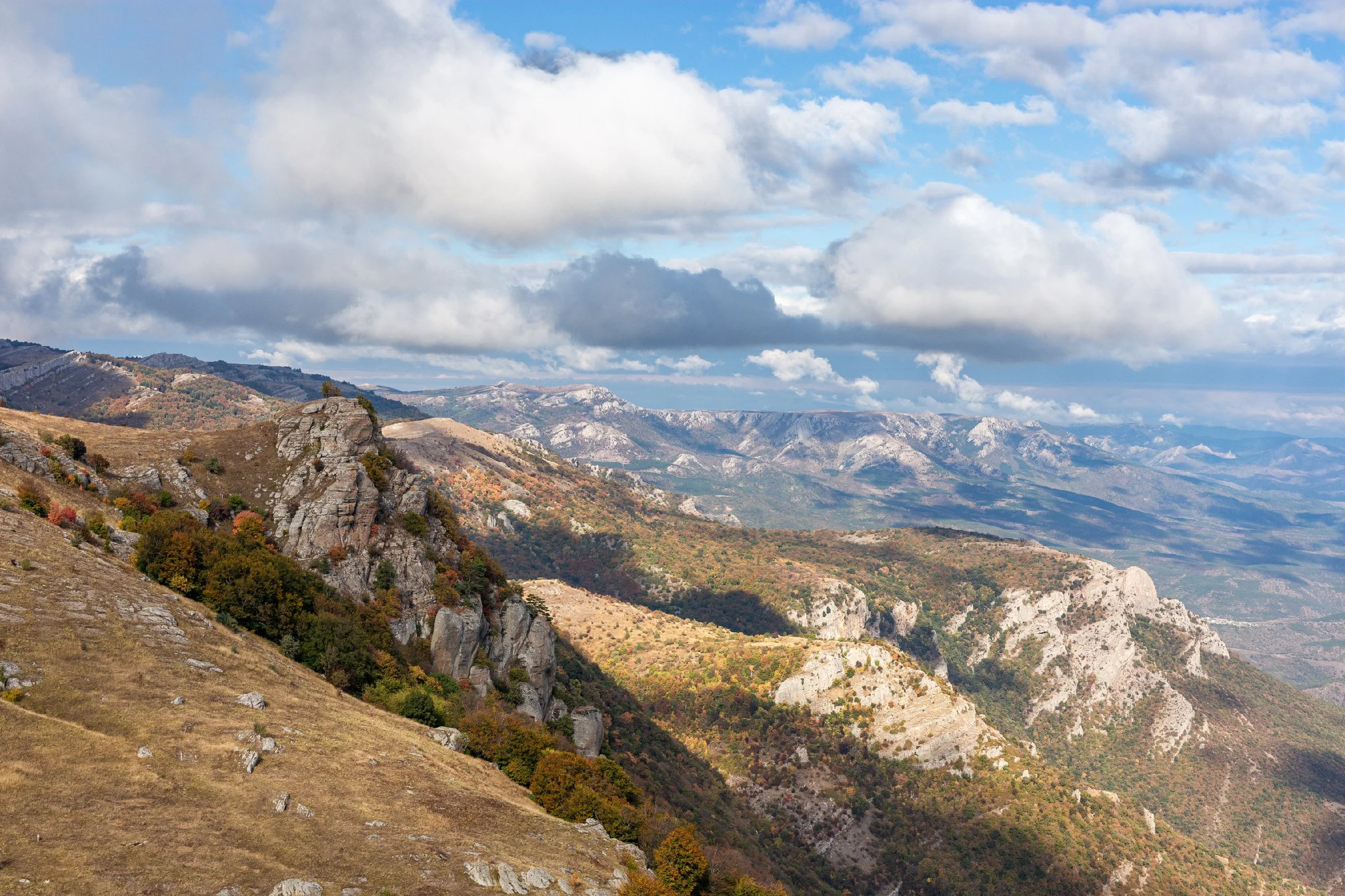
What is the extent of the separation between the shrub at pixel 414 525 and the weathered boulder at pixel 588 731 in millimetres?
29059

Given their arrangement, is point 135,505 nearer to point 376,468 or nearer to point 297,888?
point 376,468

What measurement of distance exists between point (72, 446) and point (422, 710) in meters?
39.4

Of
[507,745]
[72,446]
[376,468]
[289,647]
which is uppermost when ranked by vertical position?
[72,446]

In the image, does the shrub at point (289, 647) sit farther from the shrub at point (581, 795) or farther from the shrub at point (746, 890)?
the shrub at point (746, 890)

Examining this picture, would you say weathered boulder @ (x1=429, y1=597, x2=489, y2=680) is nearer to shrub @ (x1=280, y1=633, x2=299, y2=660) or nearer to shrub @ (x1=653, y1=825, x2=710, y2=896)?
shrub @ (x1=280, y1=633, x2=299, y2=660)

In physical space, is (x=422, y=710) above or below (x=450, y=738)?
above

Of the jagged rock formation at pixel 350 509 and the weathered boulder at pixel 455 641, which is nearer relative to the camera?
the jagged rock formation at pixel 350 509

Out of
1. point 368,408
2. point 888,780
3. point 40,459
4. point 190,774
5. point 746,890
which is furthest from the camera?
point 888,780

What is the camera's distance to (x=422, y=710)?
50156 mm

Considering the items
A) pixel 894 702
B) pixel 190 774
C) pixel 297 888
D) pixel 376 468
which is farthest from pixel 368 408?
pixel 894 702

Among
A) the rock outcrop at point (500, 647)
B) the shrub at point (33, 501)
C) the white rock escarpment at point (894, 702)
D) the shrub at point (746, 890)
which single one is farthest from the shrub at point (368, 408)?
the white rock escarpment at point (894, 702)

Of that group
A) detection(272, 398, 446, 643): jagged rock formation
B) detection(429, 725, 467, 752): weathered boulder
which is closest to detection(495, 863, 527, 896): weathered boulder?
detection(429, 725, 467, 752): weathered boulder

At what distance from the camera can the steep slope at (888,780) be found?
113 metres

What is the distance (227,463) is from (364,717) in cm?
4034
